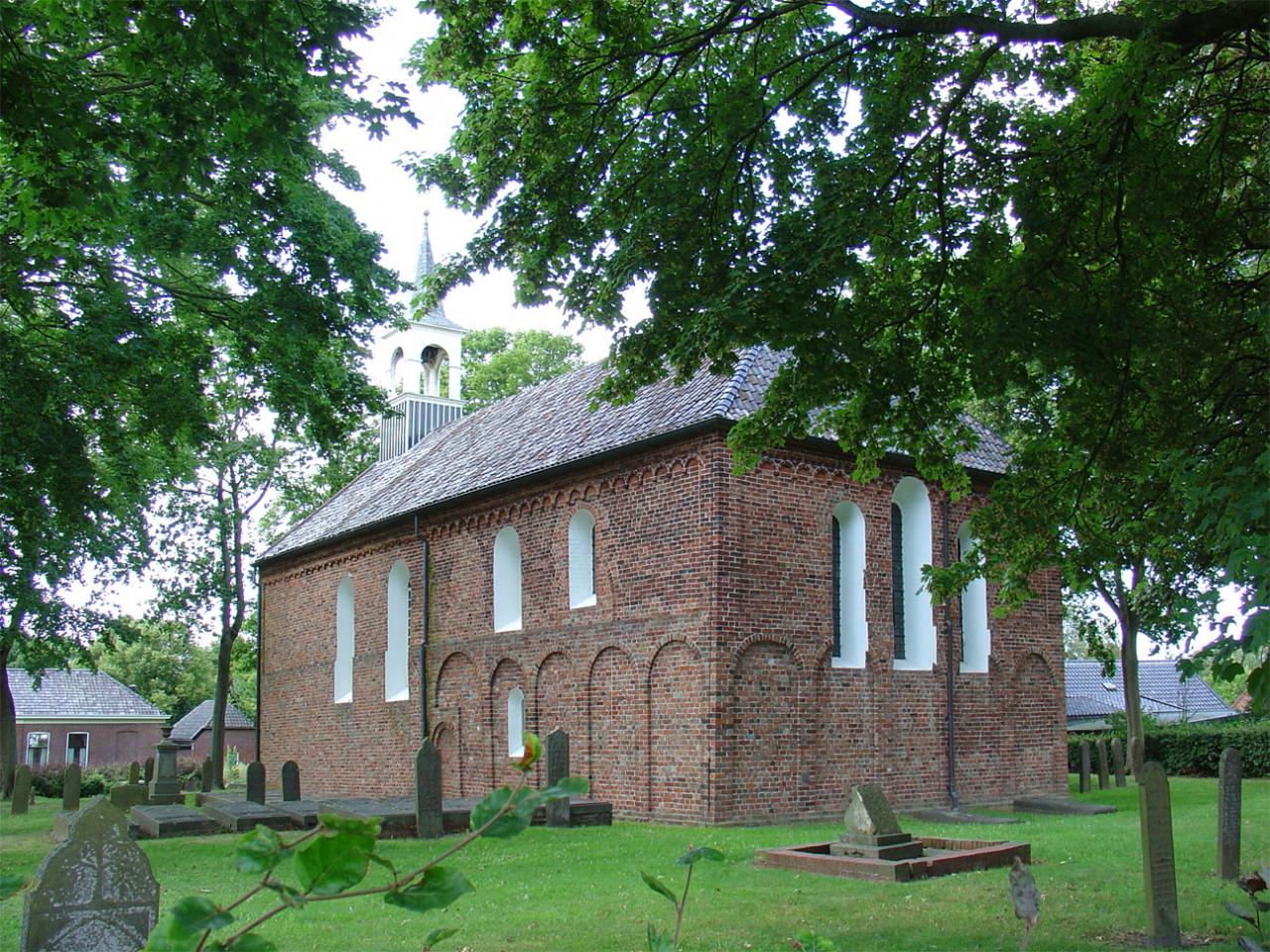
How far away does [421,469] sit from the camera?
2822 centimetres

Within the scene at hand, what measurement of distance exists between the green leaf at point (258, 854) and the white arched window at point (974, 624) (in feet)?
66.4

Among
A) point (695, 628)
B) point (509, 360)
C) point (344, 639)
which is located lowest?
point (344, 639)

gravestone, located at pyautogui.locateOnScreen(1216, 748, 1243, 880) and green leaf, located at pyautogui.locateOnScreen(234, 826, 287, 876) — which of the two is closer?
green leaf, located at pyautogui.locateOnScreen(234, 826, 287, 876)

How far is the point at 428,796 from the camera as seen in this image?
51.9ft

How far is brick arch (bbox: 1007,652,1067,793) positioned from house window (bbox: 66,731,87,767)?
4754cm

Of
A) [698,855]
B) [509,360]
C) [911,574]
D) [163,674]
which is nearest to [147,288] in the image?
[911,574]

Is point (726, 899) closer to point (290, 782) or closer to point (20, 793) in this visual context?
point (290, 782)

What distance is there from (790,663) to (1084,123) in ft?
34.6

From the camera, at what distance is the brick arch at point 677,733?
56.7 ft

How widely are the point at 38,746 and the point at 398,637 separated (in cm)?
3790

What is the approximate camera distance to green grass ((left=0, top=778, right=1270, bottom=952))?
28.4 feet

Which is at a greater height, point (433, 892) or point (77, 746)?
point (433, 892)

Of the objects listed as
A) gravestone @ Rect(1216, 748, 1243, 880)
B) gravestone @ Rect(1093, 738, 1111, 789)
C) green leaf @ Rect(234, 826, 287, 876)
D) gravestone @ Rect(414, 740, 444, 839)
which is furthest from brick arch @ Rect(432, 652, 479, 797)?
green leaf @ Rect(234, 826, 287, 876)

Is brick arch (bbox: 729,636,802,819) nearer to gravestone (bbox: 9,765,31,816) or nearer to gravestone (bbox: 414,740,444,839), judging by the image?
gravestone (bbox: 414,740,444,839)
